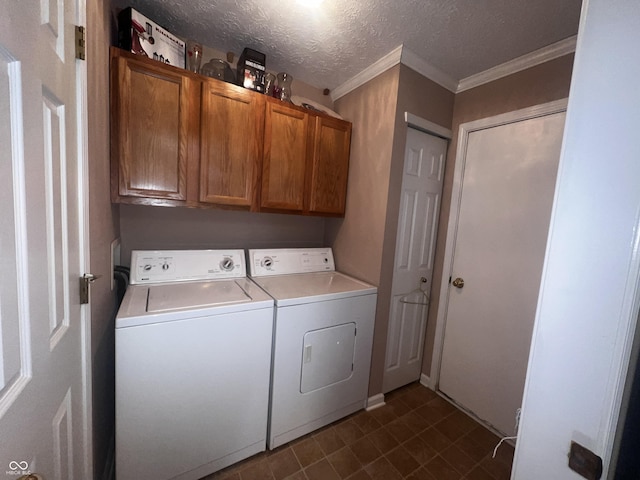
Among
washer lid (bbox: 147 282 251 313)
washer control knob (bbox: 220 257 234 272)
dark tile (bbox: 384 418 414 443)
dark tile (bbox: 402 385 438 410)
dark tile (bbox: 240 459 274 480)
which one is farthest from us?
dark tile (bbox: 402 385 438 410)

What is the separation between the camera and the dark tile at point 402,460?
140 centimetres

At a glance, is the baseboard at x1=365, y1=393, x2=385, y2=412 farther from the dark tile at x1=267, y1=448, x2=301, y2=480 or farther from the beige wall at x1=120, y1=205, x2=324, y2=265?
the beige wall at x1=120, y1=205, x2=324, y2=265

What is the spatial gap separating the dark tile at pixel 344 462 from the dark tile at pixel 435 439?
0.52 m

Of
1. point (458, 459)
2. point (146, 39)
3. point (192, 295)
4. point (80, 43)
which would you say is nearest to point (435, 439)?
point (458, 459)

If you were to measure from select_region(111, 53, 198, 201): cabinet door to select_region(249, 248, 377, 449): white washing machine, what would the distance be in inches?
30.0

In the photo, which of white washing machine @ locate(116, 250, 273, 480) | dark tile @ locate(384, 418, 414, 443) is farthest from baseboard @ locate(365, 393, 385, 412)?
white washing machine @ locate(116, 250, 273, 480)

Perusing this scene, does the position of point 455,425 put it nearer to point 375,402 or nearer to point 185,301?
point 375,402

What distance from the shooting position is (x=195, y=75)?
1390 mm

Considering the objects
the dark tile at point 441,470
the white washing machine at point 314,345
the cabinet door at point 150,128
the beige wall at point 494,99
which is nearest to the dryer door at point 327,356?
the white washing machine at point 314,345

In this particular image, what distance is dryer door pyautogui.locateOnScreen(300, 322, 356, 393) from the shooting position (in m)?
1.48

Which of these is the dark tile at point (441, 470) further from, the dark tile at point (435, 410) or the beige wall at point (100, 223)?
the beige wall at point (100, 223)

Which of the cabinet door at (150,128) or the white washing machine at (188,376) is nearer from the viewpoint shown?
the white washing machine at (188,376)

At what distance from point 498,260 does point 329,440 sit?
1666 mm

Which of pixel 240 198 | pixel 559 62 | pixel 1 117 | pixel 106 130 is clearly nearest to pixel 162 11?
pixel 106 130
